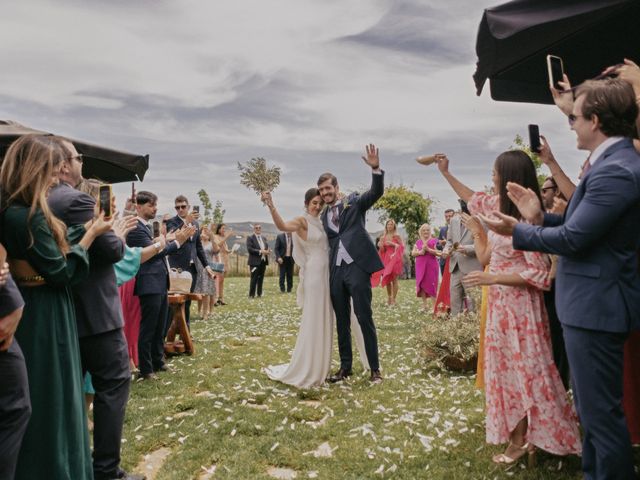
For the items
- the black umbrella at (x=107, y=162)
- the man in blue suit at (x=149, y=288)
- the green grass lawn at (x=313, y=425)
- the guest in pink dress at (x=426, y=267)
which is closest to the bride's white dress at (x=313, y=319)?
the green grass lawn at (x=313, y=425)

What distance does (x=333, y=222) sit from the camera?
6.93 m

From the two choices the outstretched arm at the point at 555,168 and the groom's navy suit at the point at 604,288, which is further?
the outstretched arm at the point at 555,168

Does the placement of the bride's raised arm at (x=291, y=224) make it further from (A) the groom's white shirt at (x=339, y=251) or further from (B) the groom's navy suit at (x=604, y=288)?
(B) the groom's navy suit at (x=604, y=288)

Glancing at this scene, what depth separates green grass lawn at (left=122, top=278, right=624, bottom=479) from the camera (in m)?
4.08

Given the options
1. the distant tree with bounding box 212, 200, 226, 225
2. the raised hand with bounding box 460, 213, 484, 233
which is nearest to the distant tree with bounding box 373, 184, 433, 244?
the distant tree with bounding box 212, 200, 226, 225

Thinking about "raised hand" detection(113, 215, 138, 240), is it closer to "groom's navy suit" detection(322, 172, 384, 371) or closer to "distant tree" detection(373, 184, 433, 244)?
"groom's navy suit" detection(322, 172, 384, 371)

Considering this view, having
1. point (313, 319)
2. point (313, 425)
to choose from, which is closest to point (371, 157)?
point (313, 319)

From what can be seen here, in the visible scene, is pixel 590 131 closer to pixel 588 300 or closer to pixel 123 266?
pixel 588 300

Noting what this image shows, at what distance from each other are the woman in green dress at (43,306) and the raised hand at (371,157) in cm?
362

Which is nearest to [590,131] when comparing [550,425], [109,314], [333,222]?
[550,425]

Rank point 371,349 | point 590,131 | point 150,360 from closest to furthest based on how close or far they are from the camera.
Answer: point 590,131 → point 371,349 → point 150,360

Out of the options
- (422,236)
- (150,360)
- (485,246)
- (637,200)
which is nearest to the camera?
(637,200)

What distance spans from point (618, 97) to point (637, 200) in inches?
22.3

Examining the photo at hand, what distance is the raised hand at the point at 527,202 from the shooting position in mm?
3302
